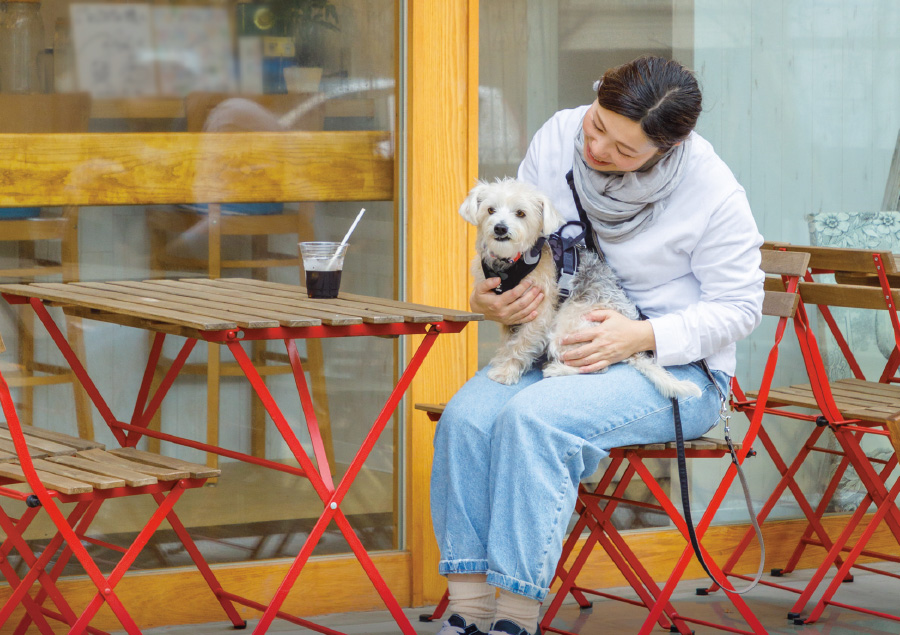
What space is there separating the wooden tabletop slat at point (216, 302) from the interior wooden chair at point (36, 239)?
13.9 inches

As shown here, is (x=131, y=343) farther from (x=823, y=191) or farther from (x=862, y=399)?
(x=823, y=191)

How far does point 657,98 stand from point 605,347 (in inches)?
24.0

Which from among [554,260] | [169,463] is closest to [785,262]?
[554,260]

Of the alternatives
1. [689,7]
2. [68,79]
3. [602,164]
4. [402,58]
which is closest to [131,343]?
[68,79]

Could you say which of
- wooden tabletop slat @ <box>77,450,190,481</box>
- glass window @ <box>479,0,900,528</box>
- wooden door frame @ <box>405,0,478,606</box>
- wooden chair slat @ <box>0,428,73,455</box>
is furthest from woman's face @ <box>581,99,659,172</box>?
wooden chair slat @ <box>0,428,73,455</box>

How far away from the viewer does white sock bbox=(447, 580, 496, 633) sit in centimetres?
269

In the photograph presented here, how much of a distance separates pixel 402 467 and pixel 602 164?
135cm

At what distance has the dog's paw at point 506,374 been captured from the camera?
9.66ft

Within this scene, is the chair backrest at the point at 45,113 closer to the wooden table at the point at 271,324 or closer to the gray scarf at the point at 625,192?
the wooden table at the point at 271,324

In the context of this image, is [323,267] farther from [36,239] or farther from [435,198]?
[36,239]

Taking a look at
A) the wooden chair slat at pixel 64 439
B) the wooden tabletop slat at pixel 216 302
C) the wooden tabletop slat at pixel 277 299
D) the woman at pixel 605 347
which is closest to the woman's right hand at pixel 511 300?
the woman at pixel 605 347

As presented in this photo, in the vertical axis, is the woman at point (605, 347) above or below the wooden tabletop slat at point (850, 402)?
above

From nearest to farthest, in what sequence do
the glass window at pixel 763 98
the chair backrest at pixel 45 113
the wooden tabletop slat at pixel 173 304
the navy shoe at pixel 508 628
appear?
the wooden tabletop slat at pixel 173 304 < the navy shoe at pixel 508 628 < the chair backrest at pixel 45 113 < the glass window at pixel 763 98

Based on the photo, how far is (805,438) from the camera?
436 cm
